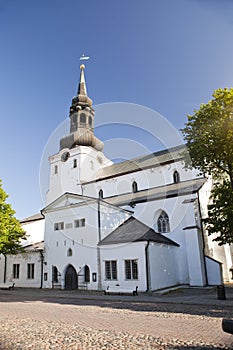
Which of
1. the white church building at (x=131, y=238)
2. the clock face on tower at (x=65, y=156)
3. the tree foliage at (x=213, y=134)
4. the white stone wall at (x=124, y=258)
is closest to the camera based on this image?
the tree foliage at (x=213, y=134)

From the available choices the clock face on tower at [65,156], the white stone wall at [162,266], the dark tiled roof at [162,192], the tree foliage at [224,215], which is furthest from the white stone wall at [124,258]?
the clock face on tower at [65,156]

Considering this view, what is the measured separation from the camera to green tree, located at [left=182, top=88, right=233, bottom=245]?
15.4m

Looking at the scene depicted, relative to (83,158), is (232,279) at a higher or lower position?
lower

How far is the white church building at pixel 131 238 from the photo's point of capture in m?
20.6

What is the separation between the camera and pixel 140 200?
27703 millimetres

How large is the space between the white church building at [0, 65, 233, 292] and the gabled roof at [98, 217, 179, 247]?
8 cm

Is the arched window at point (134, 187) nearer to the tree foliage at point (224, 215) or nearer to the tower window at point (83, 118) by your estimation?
the tower window at point (83, 118)

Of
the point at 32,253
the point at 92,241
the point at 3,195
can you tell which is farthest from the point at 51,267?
the point at 3,195

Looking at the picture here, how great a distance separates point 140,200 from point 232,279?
11.3m

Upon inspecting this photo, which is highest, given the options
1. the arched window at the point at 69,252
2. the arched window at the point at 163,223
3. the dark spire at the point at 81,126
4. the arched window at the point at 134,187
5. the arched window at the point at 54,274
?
the dark spire at the point at 81,126

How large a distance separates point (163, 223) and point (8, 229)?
14223 mm

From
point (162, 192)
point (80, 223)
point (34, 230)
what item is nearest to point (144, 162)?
point (162, 192)

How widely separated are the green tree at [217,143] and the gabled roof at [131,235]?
195 inches

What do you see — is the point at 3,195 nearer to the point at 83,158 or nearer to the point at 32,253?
the point at 32,253
